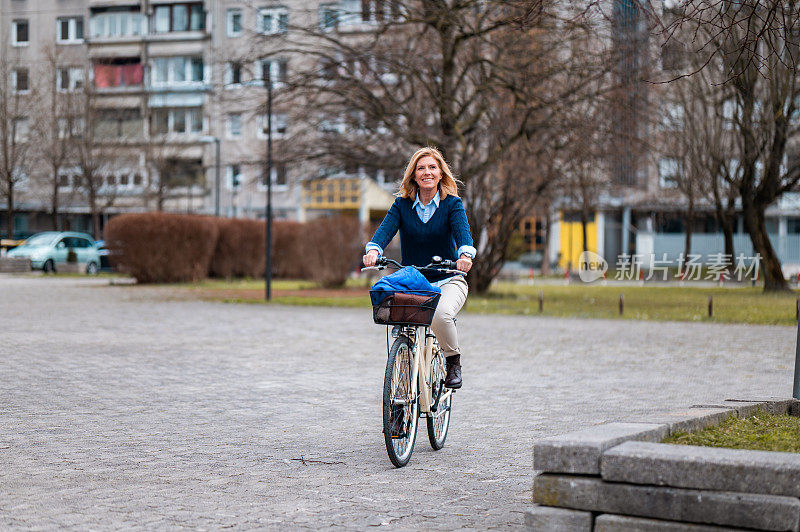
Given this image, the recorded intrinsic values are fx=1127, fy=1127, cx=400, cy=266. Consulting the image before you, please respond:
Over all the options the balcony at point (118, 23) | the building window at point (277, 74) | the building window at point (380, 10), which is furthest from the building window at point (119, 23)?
the building window at point (380, 10)

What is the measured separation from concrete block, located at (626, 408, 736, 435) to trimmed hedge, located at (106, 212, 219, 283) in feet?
95.6

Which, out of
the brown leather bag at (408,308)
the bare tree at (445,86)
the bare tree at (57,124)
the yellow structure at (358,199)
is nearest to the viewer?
the brown leather bag at (408,308)

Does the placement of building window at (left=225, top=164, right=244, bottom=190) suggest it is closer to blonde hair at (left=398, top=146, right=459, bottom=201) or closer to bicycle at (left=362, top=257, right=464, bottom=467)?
blonde hair at (left=398, top=146, right=459, bottom=201)

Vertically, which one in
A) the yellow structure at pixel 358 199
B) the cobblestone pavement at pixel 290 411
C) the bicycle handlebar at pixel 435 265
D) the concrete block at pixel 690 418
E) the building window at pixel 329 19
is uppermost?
the building window at pixel 329 19

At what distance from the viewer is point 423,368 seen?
700 cm

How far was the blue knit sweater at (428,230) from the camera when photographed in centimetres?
716

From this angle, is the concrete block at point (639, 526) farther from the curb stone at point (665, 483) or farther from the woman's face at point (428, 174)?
the woman's face at point (428, 174)

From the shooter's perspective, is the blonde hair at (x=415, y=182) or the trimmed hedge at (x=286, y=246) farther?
the trimmed hedge at (x=286, y=246)

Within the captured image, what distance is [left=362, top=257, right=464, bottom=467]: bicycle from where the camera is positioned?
6.52 meters

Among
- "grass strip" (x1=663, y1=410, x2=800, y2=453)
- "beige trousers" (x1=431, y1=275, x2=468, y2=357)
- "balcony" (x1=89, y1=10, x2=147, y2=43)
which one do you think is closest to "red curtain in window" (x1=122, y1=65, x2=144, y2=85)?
"balcony" (x1=89, y1=10, x2=147, y2=43)

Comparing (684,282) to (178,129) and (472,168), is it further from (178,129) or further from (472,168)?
(178,129)

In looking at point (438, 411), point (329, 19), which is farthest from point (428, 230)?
point (329, 19)

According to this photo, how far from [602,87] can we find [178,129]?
168 feet

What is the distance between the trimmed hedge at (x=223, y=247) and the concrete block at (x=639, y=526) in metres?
27.5
